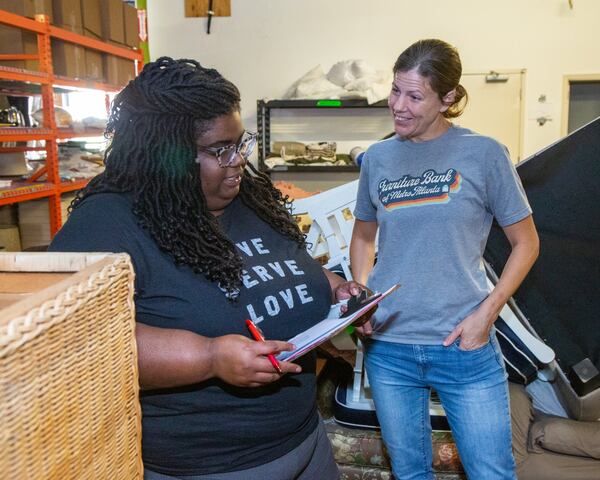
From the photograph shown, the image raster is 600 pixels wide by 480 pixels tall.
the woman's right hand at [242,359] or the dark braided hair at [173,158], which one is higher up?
the dark braided hair at [173,158]

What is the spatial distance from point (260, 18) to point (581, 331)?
417 cm

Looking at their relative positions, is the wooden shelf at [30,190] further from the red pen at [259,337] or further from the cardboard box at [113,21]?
the red pen at [259,337]

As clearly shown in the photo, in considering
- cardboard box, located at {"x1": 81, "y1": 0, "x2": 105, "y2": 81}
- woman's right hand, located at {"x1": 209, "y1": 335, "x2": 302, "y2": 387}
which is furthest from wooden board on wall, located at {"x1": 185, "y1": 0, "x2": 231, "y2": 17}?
woman's right hand, located at {"x1": 209, "y1": 335, "x2": 302, "y2": 387}

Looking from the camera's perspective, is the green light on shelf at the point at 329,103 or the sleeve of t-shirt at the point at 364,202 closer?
the sleeve of t-shirt at the point at 364,202

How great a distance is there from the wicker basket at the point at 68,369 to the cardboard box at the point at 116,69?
4.25 metres

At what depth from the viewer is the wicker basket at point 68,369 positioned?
1.58 feet

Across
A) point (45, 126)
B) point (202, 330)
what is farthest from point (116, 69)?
point (202, 330)

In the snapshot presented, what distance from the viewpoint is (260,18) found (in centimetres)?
532

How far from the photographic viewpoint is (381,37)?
5.23 metres

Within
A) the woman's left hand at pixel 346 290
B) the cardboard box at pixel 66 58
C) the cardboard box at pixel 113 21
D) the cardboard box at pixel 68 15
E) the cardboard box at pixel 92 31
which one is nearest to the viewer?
the woman's left hand at pixel 346 290

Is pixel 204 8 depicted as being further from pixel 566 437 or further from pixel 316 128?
pixel 566 437

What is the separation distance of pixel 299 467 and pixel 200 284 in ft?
1.31

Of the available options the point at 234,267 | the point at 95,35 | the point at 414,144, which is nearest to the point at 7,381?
the point at 234,267

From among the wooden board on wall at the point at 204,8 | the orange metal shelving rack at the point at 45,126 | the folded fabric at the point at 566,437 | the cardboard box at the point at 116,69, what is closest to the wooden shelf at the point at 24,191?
the orange metal shelving rack at the point at 45,126
